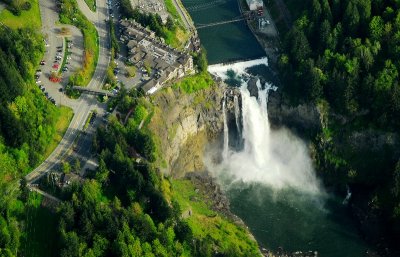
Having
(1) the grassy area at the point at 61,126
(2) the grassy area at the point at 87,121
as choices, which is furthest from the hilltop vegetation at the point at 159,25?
(1) the grassy area at the point at 61,126

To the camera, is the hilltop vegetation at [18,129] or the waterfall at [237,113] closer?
the hilltop vegetation at [18,129]

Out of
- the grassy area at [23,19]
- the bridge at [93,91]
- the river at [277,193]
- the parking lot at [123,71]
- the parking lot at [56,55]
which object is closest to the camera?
the river at [277,193]

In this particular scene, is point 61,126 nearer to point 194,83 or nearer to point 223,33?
point 194,83

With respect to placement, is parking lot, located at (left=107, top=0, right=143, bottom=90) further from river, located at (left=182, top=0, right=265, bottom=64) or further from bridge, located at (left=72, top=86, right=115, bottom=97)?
river, located at (left=182, top=0, right=265, bottom=64)

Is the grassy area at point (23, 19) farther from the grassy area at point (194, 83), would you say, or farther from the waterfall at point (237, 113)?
the waterfall at point (237, 113)

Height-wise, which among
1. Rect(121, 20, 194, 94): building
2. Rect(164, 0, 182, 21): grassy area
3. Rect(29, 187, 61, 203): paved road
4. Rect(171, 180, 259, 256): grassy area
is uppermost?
Rect(164, 0, 182, 21): grassy area

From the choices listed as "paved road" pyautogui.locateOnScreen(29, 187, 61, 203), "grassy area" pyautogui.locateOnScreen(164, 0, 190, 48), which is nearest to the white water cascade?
"grassy area" pyautogui.locateOnScreen(164, 0, 190, 48)

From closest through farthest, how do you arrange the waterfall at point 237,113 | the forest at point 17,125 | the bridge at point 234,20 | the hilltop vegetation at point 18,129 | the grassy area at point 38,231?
the grassy area at point 38,231, the hilltop vegetation at point 18,129, the forest at point 17,125, the waterfall at point 237,113, the bridge at point 234,20
